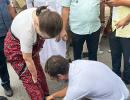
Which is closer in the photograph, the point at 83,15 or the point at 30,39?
the point at 30,39

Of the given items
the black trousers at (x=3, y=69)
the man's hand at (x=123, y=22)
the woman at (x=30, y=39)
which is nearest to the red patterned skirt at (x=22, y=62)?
the woman at (x=30, y=39)

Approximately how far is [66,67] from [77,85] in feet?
0.51

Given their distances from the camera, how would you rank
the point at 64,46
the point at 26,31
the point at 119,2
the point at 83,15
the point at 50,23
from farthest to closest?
the point at 64,46, the point at 83,15, the point at 119,2, the point at 26,31, the point at 50,23

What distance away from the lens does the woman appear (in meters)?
2.17

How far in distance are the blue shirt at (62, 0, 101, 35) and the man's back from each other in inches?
24.7

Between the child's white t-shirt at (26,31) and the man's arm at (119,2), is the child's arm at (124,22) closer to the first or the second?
the man's arm at (119,2)

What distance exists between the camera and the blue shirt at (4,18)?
2795 mm

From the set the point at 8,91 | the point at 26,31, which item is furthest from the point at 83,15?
the point at 8,91

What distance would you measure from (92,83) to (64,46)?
1.25m

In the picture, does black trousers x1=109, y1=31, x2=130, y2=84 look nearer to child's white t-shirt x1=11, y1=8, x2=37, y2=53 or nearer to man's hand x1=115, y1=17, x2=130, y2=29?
man's hand x1=115, y1=17, x2=130, y2=29

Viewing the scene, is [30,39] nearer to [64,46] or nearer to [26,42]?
[26,42]

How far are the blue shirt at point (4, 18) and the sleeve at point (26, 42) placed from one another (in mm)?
520

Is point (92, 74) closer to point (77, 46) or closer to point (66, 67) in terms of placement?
point (66, 67)

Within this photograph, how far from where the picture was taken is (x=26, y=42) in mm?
2350
